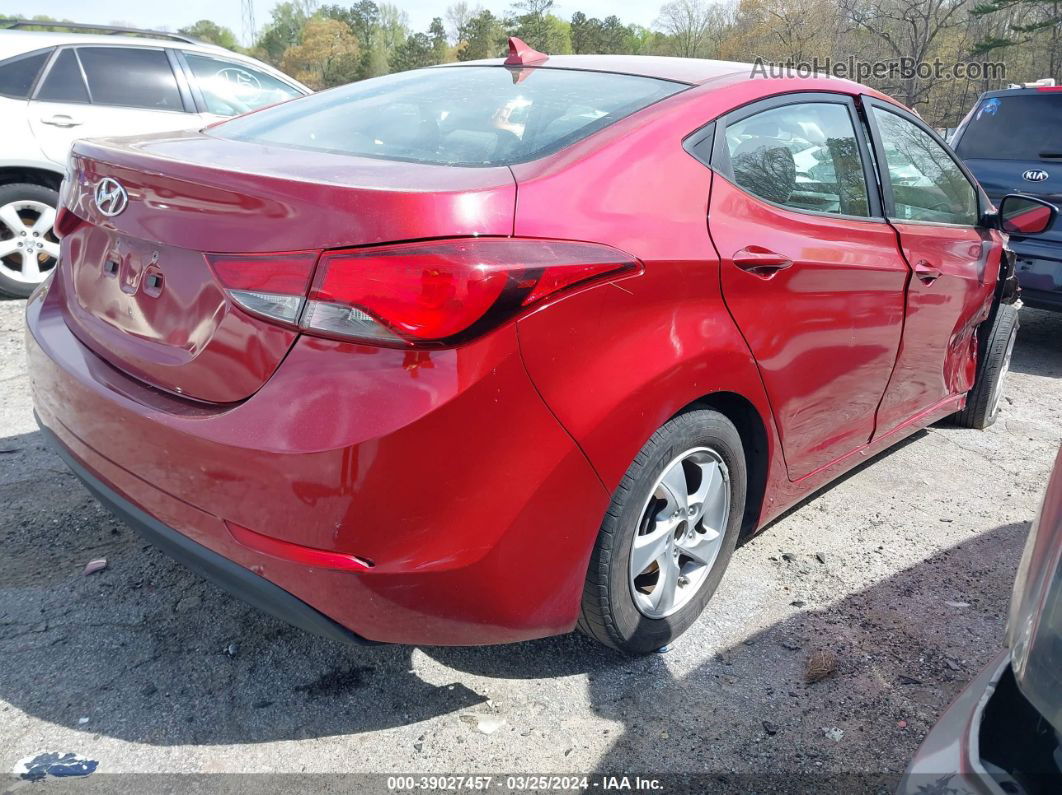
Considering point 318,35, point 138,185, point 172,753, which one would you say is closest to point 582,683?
point 172,753

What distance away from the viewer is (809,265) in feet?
7.97

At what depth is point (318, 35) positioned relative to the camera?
72.2 m

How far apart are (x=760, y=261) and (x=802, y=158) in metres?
0.59

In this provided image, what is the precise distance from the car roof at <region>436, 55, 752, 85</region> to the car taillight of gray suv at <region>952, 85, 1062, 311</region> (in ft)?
12.1

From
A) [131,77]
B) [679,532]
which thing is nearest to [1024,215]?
[679,532]

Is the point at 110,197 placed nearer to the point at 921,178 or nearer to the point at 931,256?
the point at 931,256

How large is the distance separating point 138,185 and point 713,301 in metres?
1.38

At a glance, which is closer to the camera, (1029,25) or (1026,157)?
(1026,157)

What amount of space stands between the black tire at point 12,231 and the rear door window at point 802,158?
501 cm

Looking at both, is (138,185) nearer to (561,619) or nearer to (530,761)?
(561,619)

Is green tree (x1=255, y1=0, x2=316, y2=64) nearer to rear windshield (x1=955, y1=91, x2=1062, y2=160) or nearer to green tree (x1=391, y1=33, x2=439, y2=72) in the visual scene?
green tree (x1=391, y1=33, x2=439, y2=72)

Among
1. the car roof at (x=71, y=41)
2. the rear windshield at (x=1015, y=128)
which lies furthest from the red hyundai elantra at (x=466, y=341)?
the rear windshield at (x=1015, y=128)

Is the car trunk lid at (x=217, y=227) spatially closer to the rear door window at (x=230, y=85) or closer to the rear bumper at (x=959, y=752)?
the rear bumper at (x=959, y=752)

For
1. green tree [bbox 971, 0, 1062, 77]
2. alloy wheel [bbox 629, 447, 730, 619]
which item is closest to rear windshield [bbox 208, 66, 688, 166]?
alloy wheel [bbox 629, 447, 730, 619]
